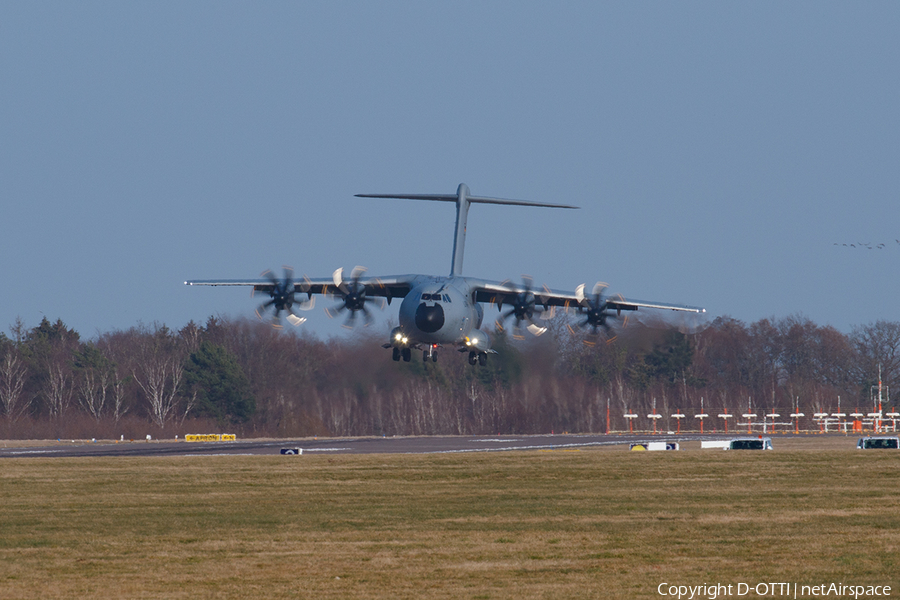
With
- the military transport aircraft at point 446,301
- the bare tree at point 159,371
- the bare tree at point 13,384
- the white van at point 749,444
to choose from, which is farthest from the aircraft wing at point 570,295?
the bare tree at point 13,384

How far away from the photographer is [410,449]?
148 ft

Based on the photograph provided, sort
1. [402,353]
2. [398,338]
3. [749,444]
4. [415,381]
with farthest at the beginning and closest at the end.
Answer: [415,381] → [402,353] → [398,338] → [749,444]

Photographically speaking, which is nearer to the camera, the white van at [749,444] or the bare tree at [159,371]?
the white van at [749,444]

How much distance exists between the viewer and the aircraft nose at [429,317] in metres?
46.6

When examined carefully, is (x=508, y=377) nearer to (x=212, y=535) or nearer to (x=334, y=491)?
(x=334, y=491)

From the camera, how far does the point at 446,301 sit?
155 feet

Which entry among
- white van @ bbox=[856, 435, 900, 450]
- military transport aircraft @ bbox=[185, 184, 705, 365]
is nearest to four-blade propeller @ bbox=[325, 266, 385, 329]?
military transport aircraft @ bbox=[185, 184, 705, 365]

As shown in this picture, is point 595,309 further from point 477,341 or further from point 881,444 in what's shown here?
point 881,444

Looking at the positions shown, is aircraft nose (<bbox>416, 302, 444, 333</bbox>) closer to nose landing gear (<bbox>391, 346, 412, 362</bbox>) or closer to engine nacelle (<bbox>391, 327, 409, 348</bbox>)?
engine nacelle (<bbox>391, 327, 409, 348</bbox>)

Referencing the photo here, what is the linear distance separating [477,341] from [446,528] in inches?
1241

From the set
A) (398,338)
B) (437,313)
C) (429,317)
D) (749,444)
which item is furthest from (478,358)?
(749,444)

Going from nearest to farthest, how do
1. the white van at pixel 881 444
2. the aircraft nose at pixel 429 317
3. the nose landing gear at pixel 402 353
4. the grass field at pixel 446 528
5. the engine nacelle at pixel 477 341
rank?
the grass field at pixel 446 528, the white van at pixel 881 444, the aircraft nose at pixel 429 317, the engine nacelle at pixel 477 341, the nose landing gear at pixel 402 353

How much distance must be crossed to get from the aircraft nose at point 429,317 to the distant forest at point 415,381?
10910 millimetres

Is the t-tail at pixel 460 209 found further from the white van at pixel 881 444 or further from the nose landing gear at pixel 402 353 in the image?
the white van at pixel 881 444
